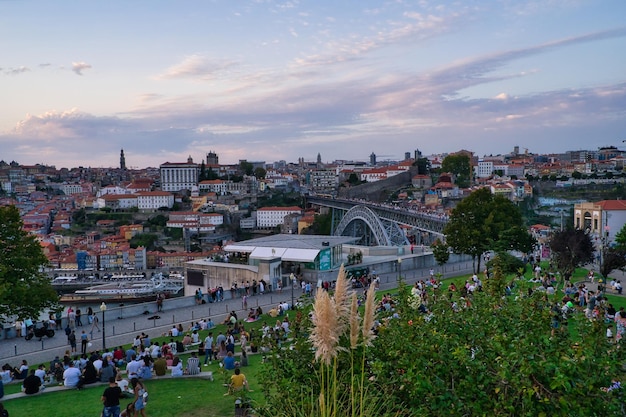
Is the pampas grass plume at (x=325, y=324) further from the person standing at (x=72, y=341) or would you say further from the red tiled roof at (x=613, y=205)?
the red tiled roof at (x=613, y=205)

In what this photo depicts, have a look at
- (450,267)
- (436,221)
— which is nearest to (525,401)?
(450,267)

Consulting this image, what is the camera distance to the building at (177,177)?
117 metres

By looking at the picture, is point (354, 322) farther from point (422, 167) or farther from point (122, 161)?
point (122, 161)

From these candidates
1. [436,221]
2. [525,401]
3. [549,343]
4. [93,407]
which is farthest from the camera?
[436,221]

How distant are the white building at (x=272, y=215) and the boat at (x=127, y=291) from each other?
102 feet

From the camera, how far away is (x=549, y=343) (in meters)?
5.06

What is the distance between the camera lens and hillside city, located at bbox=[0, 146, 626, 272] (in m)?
76.9

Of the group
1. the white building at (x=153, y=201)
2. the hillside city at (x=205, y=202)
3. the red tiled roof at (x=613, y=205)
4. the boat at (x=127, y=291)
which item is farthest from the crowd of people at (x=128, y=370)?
the white building at (x=153, y=201)

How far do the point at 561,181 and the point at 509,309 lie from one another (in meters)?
87.5

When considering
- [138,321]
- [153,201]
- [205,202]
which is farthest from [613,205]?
[153,201]

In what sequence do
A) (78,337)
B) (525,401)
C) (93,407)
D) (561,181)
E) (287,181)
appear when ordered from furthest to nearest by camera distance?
(287,181) < (561,181) < (78,337) < (93,407) < (525,401)

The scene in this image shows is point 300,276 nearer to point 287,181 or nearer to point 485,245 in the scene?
point 485,245

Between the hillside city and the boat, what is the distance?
8.06 meters

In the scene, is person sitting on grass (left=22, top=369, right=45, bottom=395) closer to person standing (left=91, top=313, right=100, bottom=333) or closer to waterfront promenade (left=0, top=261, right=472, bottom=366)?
waterfront promenade (left=0, top=261, right=472, bottom=366)
